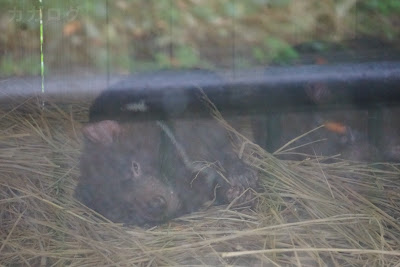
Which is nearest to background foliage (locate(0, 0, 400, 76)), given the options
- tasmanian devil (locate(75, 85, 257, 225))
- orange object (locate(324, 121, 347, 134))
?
tasmanian devil (locate(75, 85, 257, 225))

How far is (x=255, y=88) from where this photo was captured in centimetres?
128

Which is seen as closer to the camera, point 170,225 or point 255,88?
point 255,88

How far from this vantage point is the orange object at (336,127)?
5.04ft

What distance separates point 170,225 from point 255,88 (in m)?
0.49

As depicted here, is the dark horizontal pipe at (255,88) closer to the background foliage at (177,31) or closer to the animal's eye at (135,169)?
the background foliage at (177,31)

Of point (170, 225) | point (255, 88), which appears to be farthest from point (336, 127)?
point (170, 225)

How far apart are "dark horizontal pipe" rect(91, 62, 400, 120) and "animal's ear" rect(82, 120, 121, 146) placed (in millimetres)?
58

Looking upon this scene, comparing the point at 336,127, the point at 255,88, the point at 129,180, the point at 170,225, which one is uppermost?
the point at 255,88

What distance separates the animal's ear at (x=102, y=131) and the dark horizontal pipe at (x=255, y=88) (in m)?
0.06

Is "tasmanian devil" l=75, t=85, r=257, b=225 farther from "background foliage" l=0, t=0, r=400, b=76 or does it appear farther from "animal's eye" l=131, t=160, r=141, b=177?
"background foliage" l=0, t=0, r=400, b=76

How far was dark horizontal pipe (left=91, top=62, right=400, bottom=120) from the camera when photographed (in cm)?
125

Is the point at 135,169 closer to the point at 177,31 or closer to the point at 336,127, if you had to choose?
the point at 177,31

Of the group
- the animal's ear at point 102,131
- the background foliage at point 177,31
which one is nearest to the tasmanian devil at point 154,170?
the animal's ear at point 102,131

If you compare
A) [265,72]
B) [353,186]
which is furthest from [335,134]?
[265,72]
